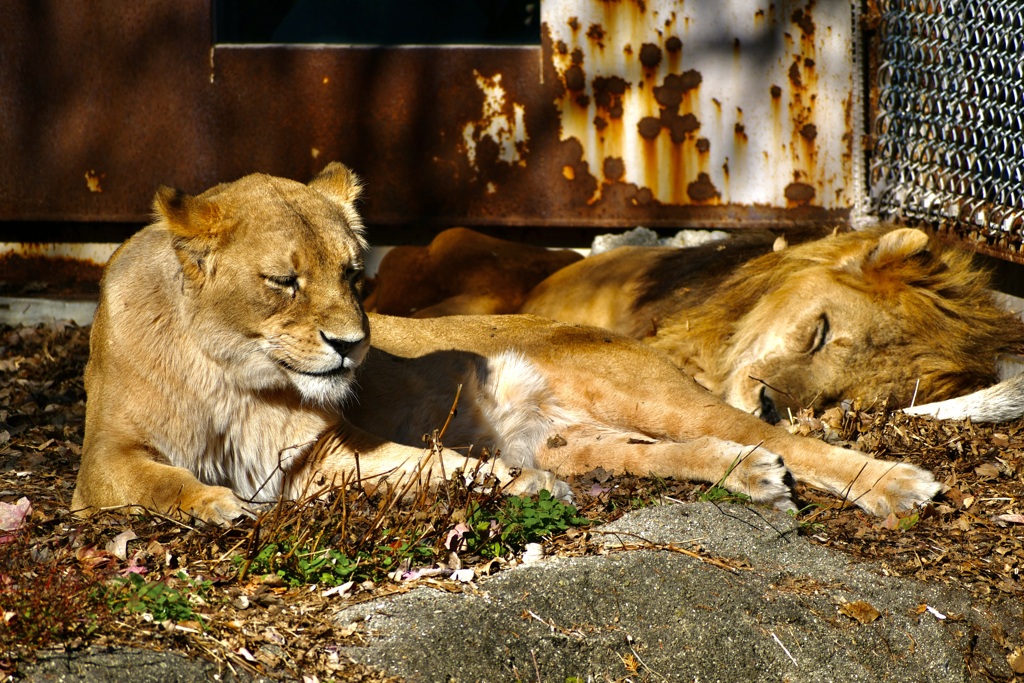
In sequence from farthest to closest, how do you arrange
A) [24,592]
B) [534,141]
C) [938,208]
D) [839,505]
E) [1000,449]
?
[534,141] < [938,208] < [1000,449] < [839,505] < [24,592]

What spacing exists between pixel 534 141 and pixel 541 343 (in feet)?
8.28

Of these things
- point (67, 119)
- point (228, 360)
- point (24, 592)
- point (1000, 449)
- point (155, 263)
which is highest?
point (67, 119)

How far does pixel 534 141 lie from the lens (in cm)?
667

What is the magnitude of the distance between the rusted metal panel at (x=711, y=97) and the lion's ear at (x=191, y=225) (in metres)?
3.65

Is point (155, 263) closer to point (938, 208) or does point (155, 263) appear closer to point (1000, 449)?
point (1000, 449)

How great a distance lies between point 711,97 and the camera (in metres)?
6.62

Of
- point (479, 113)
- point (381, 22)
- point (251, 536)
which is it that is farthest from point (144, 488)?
point (381, 22)

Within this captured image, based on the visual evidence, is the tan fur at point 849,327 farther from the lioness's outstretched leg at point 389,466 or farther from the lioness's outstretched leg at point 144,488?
the lioness's outstretched leg at point 144,488

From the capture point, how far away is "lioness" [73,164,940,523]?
3289mm

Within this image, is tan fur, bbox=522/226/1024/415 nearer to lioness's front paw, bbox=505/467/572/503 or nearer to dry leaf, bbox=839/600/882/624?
lioness's front paw, bbox=505/467/572/503

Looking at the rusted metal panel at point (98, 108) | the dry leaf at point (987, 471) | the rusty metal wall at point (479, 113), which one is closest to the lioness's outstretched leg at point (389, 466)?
the dry leaf at point (987, 471)

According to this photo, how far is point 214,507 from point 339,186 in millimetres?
1285

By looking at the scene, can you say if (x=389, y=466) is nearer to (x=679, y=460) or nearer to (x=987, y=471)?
(x=679, y=460)

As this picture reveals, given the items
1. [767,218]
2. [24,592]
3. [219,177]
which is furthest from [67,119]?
[24,592]
